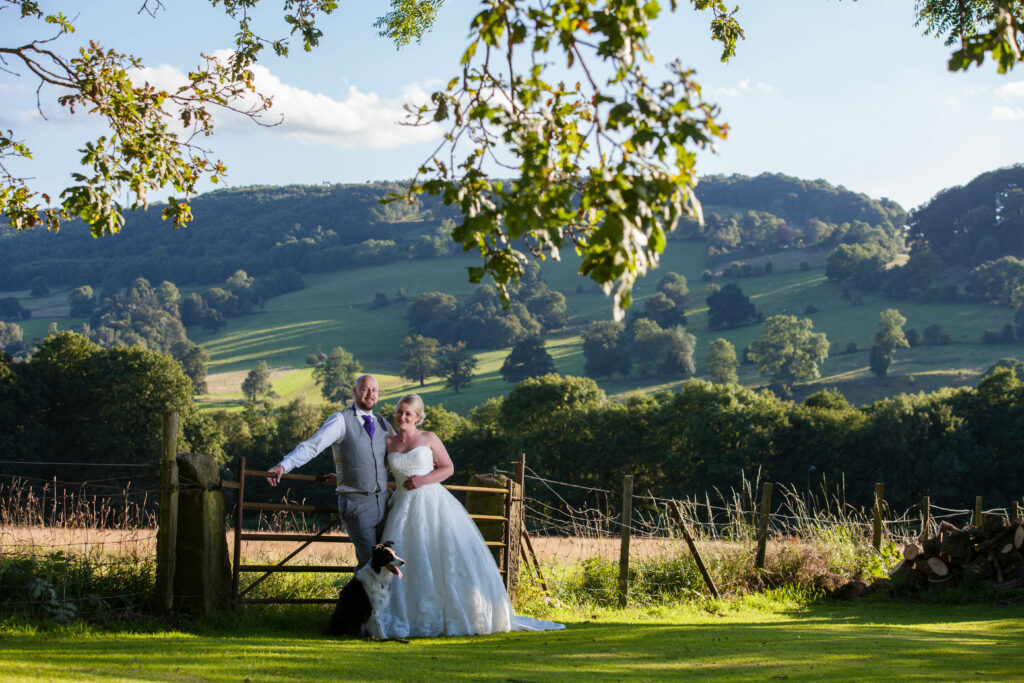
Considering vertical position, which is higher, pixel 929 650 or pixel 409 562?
pixel 409 562

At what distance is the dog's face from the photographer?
6.95 metres

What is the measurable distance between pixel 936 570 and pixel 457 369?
85.0 m

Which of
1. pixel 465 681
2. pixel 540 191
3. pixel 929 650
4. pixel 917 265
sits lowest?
pixel 929 650

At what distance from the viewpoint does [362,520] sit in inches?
299

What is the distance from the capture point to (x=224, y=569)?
7590mm

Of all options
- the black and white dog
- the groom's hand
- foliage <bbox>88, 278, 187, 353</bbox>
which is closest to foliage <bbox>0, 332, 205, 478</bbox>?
the black and white dog

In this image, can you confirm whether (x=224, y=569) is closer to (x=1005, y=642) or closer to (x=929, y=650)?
(x=929, y=650)

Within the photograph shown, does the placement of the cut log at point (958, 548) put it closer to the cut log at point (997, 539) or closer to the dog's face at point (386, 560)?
the cut log at point (997, 539)

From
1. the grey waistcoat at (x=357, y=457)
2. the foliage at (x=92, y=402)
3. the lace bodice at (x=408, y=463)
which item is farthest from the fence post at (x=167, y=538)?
the foliage at (x=92, y=402)

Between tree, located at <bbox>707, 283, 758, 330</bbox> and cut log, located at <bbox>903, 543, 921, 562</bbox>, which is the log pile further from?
tree, located at <bbox>707, 283, 758, 330</bbox>

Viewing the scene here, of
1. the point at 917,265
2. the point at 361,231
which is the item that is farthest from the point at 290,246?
the point at 917,265

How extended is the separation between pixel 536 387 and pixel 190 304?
93.6 m

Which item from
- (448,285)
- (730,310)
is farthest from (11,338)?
(730,310)

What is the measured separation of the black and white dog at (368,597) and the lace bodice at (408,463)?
29.7 inches
